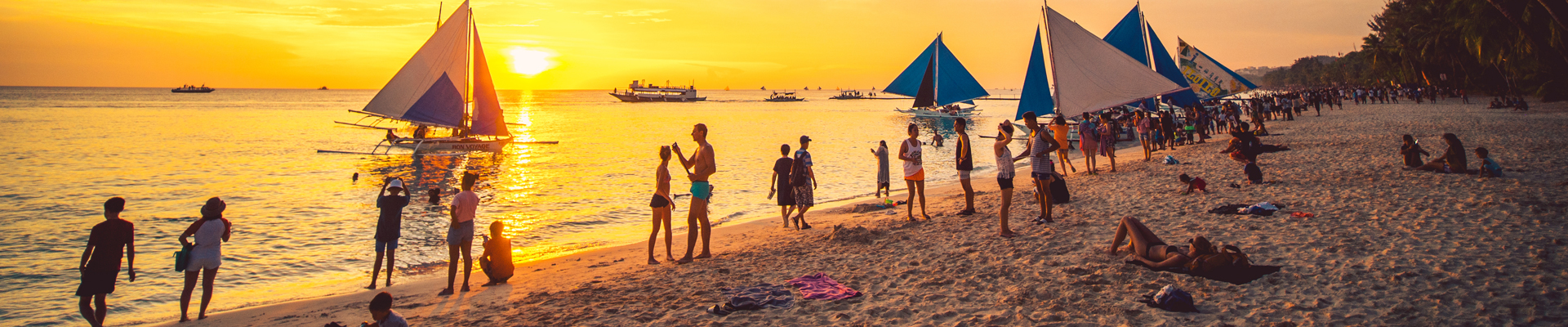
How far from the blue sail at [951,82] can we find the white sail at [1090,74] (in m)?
33.1

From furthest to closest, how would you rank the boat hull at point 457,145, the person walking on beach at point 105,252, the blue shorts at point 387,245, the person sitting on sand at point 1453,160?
the boat hull at point 457,145, the person sitting on sand at point 1453,160, the blue shorts at point 387,245, the person walking on beach at point 105,252

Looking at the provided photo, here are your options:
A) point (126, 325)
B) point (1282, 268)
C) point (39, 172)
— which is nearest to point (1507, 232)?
point (1282, 268)

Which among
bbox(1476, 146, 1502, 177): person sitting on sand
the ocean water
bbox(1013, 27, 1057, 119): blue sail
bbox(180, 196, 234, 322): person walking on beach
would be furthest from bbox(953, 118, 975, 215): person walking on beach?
bbox(1013, 27, 1057, 119): blue sail

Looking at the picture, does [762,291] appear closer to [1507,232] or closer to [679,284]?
[679,284]

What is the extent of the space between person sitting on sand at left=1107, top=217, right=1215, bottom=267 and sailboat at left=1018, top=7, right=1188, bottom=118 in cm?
1000

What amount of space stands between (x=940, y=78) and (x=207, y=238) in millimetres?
47511

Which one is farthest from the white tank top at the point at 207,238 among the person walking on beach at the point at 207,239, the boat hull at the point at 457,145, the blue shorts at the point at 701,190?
the boat hull at the point at 457,145

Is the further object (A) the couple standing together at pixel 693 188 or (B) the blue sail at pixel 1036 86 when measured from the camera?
(B) the blue sail at pixel 1036 86

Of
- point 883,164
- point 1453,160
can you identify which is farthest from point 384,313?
point 1453,160

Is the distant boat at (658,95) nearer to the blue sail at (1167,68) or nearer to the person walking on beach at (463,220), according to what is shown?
the blue sail at (1167,68)

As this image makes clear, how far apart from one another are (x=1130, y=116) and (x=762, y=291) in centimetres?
2893

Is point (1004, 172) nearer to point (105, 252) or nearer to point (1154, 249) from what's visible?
point (1154, 249)

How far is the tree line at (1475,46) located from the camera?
97.7 ft

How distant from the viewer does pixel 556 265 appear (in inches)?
357
